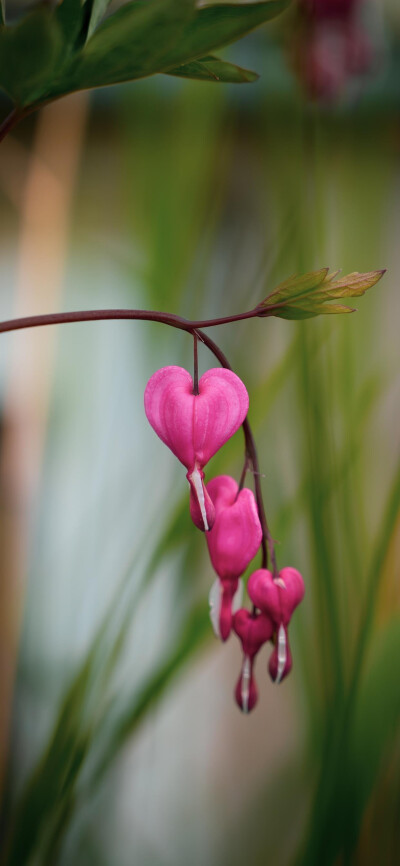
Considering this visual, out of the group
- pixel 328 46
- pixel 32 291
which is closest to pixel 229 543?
pixel 32 291

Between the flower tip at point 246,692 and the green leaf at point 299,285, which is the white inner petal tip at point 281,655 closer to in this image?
the flower tip at point 246,692

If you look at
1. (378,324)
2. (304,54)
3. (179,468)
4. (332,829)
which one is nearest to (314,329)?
Answer: (378,324)

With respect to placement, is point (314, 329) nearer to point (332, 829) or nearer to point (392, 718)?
point (392, 718)

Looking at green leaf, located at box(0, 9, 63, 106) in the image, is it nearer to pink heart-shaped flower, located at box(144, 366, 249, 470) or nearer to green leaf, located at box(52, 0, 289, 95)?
green leaf, located at box(52, 0, 289, 95)

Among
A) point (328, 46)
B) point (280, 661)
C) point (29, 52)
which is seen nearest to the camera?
point (29, 52)

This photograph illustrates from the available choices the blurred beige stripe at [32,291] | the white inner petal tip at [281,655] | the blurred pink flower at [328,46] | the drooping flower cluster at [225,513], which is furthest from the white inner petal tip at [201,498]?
the blurred pink flower at [328,46]

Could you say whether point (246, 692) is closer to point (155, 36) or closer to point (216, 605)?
point (216, 605)

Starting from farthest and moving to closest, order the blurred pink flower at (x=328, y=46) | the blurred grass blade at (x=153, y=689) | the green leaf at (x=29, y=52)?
the blurred pink flower at (x=328, y=46) < the blurred grass blade at (x=153, y=689) < the green leaf at (x=29, y=52)

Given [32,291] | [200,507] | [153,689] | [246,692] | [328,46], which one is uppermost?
[328,46]
